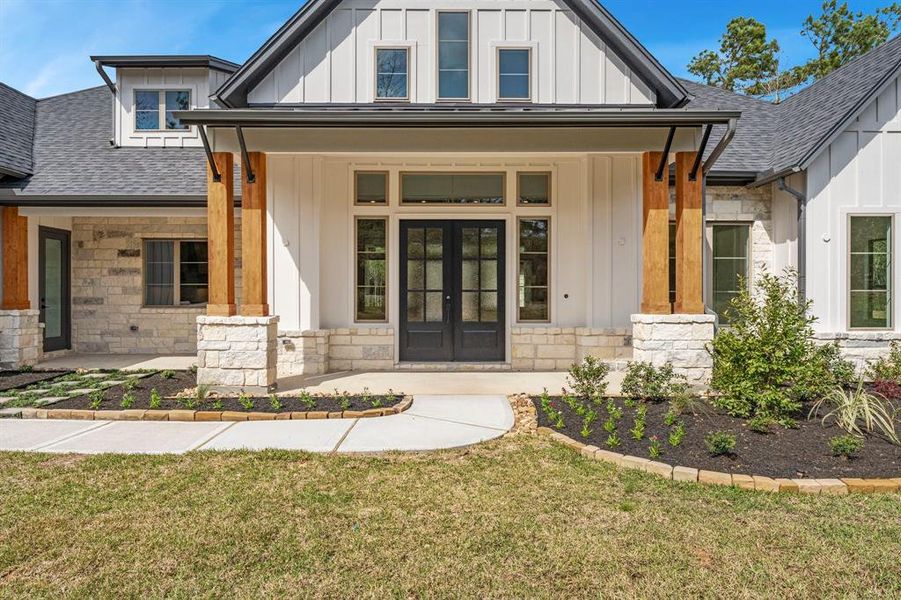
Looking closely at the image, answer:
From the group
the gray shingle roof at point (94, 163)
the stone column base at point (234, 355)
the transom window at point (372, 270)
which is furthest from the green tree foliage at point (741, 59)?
the stone column base at point (234, 355)

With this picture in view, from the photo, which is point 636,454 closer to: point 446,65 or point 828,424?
point 828,424

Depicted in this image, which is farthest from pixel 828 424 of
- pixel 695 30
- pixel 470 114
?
pixel 695 30

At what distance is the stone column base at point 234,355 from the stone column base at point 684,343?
4.95m

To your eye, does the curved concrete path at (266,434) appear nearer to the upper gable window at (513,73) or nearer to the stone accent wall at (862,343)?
the upper gable window at (513,73)

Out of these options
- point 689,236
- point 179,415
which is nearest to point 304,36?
point 179,415

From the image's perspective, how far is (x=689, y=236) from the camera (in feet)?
22.1

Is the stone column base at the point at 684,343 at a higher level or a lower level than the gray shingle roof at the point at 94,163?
lower

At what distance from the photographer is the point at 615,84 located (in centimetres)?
806

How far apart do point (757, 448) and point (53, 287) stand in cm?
1166

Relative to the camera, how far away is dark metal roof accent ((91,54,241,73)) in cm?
1070

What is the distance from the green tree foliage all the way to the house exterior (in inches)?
585

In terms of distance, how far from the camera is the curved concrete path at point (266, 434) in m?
4.69

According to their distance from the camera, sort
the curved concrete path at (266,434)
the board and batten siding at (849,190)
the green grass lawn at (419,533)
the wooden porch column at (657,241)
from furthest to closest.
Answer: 1. the board and batten siding at (849,190)
2. the wooden porch column at (657,241)
3. the curved concrete path at (266,434)
4. the green grass lawn at (419,533)

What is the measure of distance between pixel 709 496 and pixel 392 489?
2226 millimetres
